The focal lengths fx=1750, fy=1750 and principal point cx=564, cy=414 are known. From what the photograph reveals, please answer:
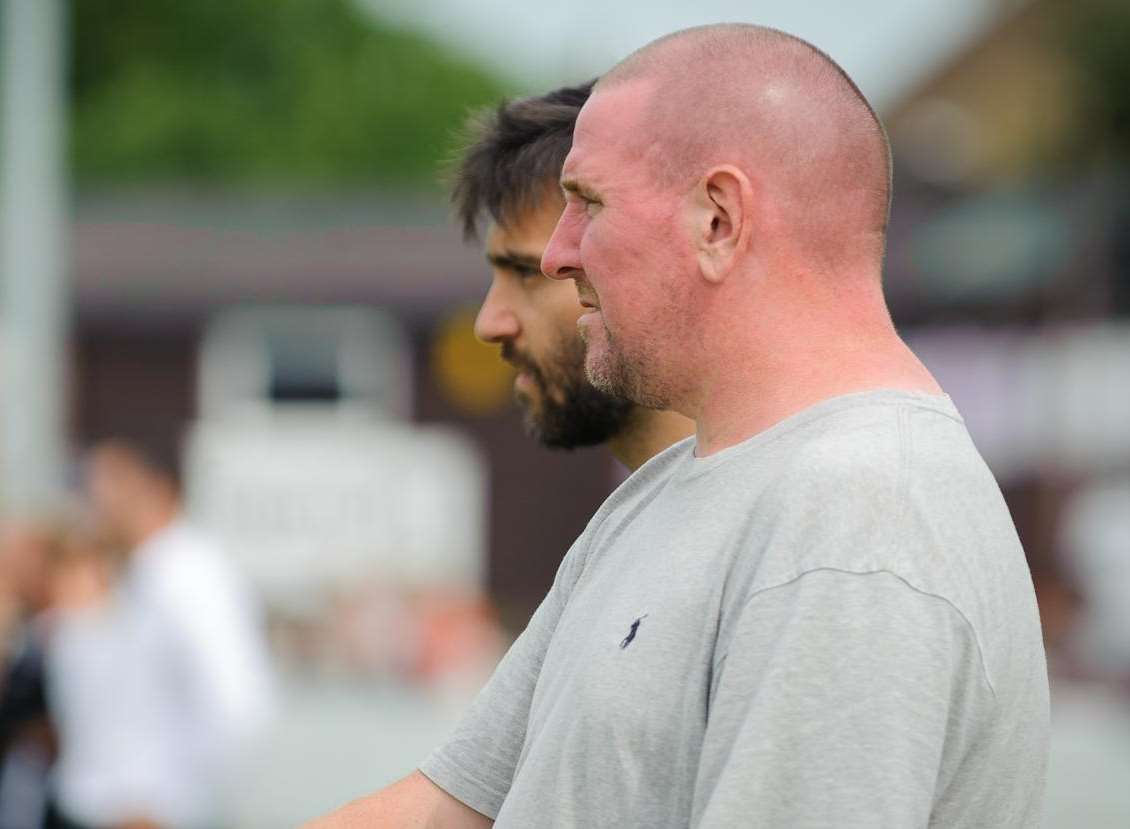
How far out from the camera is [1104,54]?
30.9m

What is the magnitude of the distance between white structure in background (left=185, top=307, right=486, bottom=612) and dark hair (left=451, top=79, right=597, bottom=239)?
16.0 metres

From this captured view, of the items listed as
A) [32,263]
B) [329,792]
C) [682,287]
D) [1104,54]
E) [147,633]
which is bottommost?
[329,792]

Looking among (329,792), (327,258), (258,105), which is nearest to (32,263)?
(329,792)

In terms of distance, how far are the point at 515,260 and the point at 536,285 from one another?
0.06 m

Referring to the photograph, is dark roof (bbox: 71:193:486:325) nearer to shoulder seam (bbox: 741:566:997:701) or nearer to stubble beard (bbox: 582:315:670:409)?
stubble beard (bbox: 582:315:670:409)

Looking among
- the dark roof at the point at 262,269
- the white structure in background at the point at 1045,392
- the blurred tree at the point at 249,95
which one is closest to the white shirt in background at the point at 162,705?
the dark roof at the point at 262,269

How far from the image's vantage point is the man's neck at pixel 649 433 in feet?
8.65

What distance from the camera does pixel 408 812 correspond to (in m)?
2.27

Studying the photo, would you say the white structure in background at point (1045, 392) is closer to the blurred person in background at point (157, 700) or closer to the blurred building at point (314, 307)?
the blurred building at point (314, 307)

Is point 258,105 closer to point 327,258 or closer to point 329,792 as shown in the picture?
point 327,258

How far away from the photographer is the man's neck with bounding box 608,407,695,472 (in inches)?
104

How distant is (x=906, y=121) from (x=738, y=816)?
37639mm

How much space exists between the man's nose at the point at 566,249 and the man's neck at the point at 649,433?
64 cm

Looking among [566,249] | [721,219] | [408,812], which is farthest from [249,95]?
[721,219]
